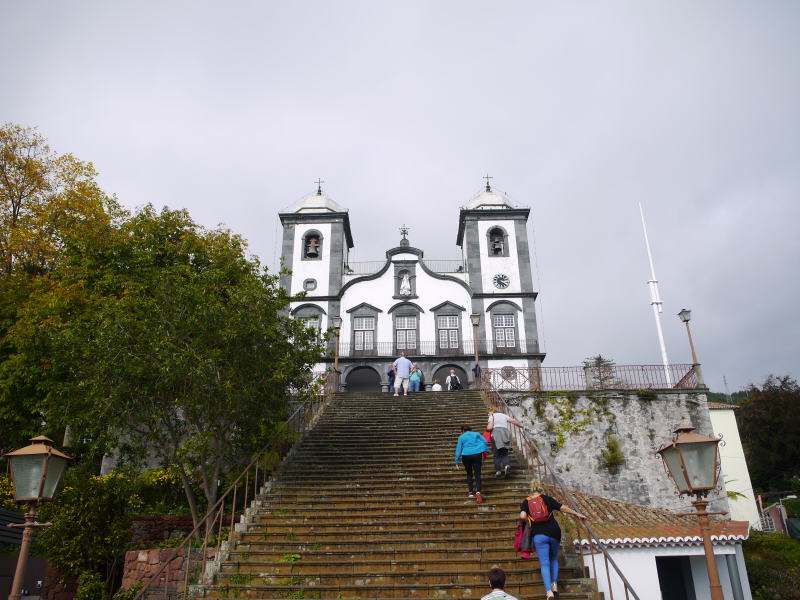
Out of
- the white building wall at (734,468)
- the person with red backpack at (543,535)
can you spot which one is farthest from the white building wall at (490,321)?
the person with red backpack at (543,535)

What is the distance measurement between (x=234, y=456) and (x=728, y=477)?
24818 millimetres

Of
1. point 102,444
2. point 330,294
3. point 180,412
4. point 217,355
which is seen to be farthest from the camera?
point 330,294

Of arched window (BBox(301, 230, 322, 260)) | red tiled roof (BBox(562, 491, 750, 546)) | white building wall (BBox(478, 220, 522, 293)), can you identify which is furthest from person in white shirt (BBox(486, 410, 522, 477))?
arched window (BBox(301, 230, 322, 260))

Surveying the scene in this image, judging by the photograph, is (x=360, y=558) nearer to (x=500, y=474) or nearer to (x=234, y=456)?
(x=500, y=474)

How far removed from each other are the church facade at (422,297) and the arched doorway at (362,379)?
0.04m

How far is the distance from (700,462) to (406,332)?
69.2 ft

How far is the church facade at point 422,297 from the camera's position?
2647 centimetres

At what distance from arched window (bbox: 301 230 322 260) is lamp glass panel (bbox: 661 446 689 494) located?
→ 78.0 ft

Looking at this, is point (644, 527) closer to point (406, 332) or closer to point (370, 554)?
point (370, 554)

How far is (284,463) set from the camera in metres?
13.0

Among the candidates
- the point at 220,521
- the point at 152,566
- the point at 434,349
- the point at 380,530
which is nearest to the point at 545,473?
the point at 380,530

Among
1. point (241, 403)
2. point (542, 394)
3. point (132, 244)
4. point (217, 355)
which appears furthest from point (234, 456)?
point (542, 394)

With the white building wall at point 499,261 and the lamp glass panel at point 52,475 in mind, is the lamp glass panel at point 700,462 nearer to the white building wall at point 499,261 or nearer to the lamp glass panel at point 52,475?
the lamp glass panel at point 52,475

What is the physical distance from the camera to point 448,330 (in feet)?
89.5
